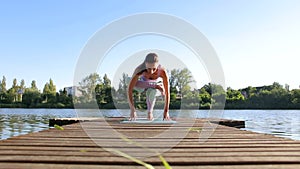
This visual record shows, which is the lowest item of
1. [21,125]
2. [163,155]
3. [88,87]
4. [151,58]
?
[21,125]

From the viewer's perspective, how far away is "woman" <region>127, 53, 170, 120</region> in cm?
587

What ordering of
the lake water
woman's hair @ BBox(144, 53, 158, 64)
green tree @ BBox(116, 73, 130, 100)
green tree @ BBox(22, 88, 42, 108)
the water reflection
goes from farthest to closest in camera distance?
1. green tree @ BBox(22, 88, 42, 108)
2. the water reflection
3. the lake water
4. green tree @ BBox(116, 73, 130, 100)
5. woman's hair @ BBox(144, 53, 158, 64)

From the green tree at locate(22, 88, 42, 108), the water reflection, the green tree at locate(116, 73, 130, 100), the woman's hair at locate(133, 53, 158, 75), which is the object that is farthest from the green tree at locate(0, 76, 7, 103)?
the woman's hair at locate(133, 53, 158, 75)

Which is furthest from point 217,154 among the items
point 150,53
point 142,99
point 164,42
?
point 142,99

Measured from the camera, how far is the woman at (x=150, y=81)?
587cm

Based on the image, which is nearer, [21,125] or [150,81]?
[150,81]

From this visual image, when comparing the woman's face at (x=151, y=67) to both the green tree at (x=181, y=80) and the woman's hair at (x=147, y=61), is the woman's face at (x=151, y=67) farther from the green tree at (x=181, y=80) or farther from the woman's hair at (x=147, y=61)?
the green tree at (x=181, y=80)

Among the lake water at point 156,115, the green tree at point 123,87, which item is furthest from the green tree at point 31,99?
the green tree at point 123,87

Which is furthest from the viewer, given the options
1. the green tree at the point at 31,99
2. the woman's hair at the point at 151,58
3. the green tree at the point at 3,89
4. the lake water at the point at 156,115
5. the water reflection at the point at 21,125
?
the green tree at the point at 3,89

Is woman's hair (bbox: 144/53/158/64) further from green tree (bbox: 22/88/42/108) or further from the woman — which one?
green tree (bbox: 22/88/42/108)

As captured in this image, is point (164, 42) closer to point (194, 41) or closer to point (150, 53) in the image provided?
point (150, 53)

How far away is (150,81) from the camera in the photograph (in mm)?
6426

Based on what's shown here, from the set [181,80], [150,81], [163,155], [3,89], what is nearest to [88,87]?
[150,81]

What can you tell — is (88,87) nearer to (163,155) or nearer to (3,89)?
(163,155)
